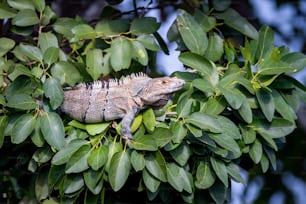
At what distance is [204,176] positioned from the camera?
4.33ft

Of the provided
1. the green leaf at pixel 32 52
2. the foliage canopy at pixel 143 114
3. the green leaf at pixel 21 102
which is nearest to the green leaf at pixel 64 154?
the foliage canopy at pixel 143 114

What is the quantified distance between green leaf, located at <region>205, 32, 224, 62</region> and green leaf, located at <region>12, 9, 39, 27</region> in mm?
361

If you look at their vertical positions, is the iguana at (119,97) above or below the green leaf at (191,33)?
below

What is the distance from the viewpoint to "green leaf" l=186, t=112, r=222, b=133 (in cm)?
126

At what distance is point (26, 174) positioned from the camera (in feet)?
5.17

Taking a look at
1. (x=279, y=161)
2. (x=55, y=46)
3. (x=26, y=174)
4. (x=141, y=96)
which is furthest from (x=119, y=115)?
(x=279, y=161)

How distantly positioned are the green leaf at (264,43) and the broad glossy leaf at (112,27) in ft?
0.97

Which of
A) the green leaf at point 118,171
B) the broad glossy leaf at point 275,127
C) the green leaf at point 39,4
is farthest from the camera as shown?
the green leaf at point 39,4

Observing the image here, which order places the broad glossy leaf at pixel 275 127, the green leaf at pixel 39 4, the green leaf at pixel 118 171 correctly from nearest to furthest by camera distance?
the green leaf at pixel 118 171
the broad glossy leaf at pixel 275 127
the green leaf at pixel 39 4

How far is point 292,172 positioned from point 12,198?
1038 mm

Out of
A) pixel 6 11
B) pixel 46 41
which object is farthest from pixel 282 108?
pixel 6 11

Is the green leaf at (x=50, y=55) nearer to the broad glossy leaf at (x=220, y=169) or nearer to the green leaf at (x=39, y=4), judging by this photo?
the green leaf at (x=39, y=4)

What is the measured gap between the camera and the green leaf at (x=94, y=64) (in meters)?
1.44

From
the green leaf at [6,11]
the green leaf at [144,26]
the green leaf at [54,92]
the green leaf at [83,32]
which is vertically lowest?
the green leaf at [54,92]
